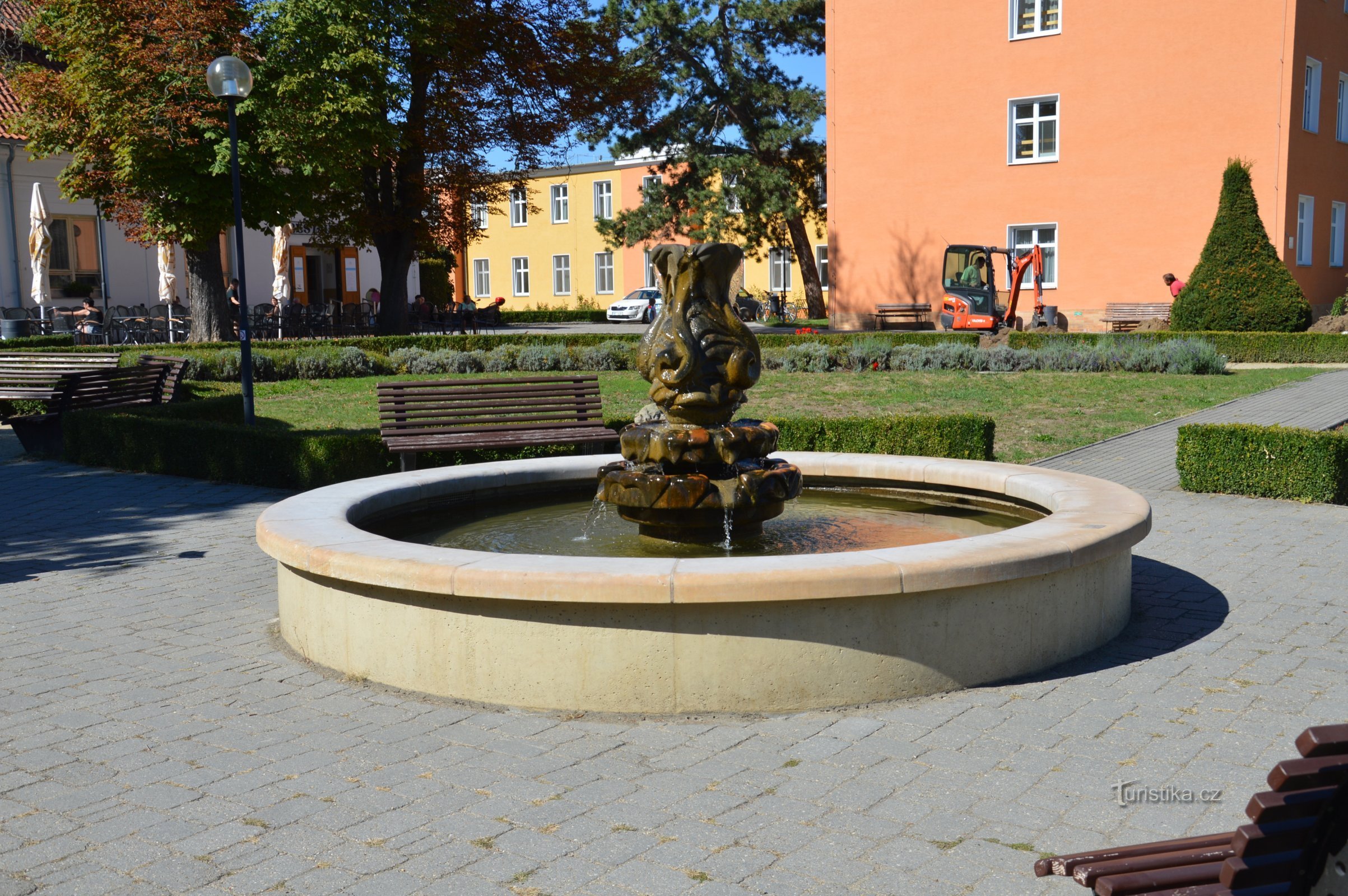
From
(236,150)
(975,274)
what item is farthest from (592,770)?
(975,274)

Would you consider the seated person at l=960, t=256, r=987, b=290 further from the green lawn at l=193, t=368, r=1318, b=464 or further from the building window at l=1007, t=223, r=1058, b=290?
the green lawn at l=193, t=368, r=1318, b=464

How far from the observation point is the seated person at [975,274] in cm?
2727

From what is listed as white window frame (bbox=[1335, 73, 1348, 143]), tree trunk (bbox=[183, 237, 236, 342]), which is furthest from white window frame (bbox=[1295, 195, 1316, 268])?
tree trunk (bbox=[183, 237, 236, 342])

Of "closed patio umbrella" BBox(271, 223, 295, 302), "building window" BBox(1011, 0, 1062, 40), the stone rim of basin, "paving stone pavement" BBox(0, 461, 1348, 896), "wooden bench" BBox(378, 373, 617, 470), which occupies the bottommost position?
"paving stone pavement" BBox(0, 461, 1348, 896)

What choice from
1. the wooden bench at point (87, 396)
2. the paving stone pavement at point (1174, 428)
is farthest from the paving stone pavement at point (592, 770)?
the wooden bench at point (87, 396)

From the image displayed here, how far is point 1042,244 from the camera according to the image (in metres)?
30.3

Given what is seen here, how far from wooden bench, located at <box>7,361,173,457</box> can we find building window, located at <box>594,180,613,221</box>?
125 feet

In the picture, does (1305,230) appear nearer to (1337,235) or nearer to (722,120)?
(1337,235)

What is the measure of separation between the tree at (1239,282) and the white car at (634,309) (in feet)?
75.5

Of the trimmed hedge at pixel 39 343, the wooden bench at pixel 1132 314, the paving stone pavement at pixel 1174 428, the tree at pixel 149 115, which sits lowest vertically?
the paving stone pavement at pixel 1174 428

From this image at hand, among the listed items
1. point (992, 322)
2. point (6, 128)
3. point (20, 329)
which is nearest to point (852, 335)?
point (992, 322)

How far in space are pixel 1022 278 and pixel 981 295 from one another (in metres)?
1.36

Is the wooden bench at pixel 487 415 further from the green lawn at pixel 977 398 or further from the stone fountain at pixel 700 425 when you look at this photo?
the stone fountain at pixel 700 425

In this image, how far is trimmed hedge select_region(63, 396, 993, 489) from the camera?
1075cm
